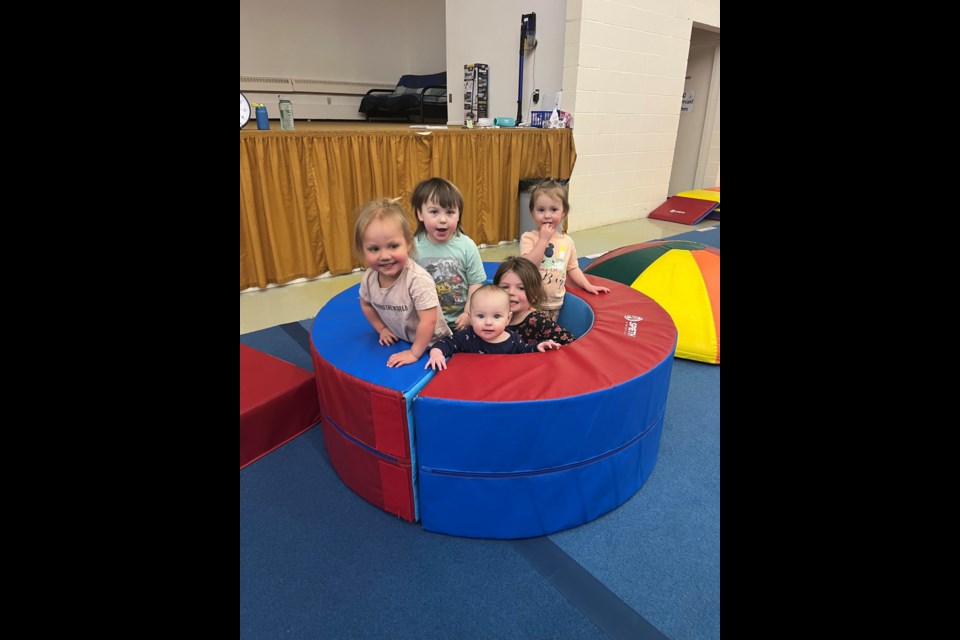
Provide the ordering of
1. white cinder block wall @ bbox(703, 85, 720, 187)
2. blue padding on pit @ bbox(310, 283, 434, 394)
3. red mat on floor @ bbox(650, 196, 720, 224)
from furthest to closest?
white cinder block wall @ bbox(703, 85, 720, 187)
red mat on floor @ bbox(650, 196, 720, 224)
blue padding on pit @ bbox(310, 283, 434, 394)

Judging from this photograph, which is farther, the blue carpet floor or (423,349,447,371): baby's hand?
(423,349,447,371): baby's hand

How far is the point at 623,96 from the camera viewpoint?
20.6 ft

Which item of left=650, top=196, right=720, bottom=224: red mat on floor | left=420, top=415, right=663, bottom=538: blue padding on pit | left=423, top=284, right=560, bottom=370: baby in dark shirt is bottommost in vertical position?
left=420, top=415, right=663, bottom=538: blue padding on pit

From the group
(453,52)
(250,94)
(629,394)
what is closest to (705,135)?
(453,52)

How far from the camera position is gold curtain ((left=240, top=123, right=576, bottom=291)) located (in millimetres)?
4016

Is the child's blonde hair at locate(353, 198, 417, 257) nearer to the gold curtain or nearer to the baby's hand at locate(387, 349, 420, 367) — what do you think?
the baby's hand at locate(387, 349, 420, 367)

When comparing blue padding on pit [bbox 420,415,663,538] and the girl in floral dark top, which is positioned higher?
the girl in floral dark top

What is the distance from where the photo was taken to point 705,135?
8250 mm

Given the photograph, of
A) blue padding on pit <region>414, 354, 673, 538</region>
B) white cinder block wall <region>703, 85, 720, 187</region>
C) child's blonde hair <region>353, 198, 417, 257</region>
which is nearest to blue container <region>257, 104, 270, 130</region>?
child's blonde hair <region>353, 198, 417, 257</region>

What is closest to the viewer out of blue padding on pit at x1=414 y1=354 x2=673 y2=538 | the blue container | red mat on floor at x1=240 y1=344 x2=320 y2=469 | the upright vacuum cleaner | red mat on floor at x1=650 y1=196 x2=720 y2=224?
blue padding on pit at x1=414 y1=354 x2=673 y2=538

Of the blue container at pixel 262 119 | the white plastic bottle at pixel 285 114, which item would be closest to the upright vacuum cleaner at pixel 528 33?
the white plastic bottle at pixel 285 114

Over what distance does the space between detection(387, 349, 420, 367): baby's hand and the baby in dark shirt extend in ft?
0.22

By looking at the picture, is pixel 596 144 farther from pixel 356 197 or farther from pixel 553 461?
pixel 553 461

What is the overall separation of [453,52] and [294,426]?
6331mm
